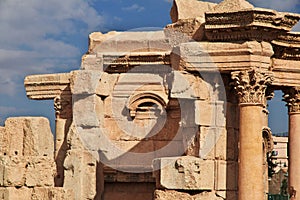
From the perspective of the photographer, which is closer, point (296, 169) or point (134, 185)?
point (296, 169)

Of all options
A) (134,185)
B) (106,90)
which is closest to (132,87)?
(106,90)

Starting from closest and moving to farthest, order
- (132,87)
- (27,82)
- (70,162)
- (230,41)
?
1. (230,41)
2. (70,162)
3. (132,87)
4. (27,82)

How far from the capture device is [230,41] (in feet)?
45.6

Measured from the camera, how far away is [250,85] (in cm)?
1374

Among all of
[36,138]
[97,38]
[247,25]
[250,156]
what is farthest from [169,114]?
[36,138]

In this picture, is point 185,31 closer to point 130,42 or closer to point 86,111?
point 130,42

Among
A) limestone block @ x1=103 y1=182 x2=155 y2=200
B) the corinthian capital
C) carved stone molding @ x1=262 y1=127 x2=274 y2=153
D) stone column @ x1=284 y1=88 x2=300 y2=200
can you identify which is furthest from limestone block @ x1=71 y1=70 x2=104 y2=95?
stone column @ x1=284 y1=88 x2=300 y2=200

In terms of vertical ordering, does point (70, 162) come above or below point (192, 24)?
below

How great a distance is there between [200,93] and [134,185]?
4.16 metres

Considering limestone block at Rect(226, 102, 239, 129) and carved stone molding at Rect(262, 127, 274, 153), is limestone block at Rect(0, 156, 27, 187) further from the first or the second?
carved stone molding at Rect(262, 127, 274, 153)

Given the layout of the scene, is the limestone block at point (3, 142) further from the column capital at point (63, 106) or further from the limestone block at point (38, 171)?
the column capital at point (63, 106)

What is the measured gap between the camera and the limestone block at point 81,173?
15.6 metres

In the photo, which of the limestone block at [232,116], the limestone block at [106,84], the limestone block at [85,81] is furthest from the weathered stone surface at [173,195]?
the limestone block at [106,84]

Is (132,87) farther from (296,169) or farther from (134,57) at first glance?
(296,169)
